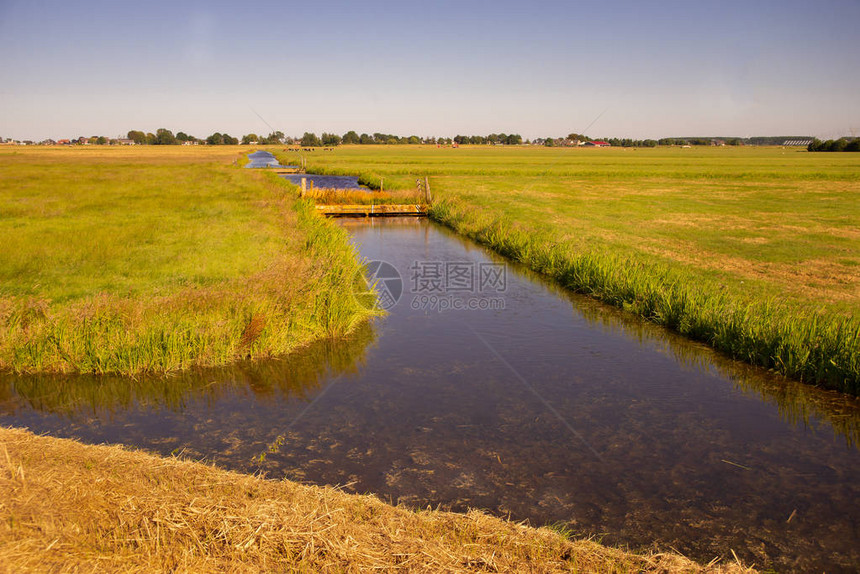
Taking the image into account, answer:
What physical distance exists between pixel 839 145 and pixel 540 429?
609ft

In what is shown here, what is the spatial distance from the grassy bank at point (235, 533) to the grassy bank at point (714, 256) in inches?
288

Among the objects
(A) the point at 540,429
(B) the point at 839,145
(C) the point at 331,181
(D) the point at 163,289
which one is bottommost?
(A) the point at 540,429

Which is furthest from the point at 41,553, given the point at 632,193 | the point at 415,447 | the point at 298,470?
the point at 632,193

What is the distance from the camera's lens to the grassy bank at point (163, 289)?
10.2 meters

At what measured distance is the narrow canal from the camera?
6316 millimetres

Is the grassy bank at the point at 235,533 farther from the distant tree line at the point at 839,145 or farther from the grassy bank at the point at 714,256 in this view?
the distant tree line at the point at 839,145

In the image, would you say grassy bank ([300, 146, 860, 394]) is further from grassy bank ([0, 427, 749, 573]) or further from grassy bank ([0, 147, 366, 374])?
grassy bank ([0, 147, 366, 374])

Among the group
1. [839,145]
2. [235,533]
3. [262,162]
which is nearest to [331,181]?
→ [262,162]

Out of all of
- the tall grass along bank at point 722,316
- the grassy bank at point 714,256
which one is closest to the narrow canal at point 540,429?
the tall grass along bank at point 722,316

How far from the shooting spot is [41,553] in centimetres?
416

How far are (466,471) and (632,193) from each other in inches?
1647

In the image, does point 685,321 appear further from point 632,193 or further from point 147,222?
point 632,193

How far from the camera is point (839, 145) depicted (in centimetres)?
15138

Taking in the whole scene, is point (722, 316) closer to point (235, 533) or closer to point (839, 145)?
point (235, 533)
